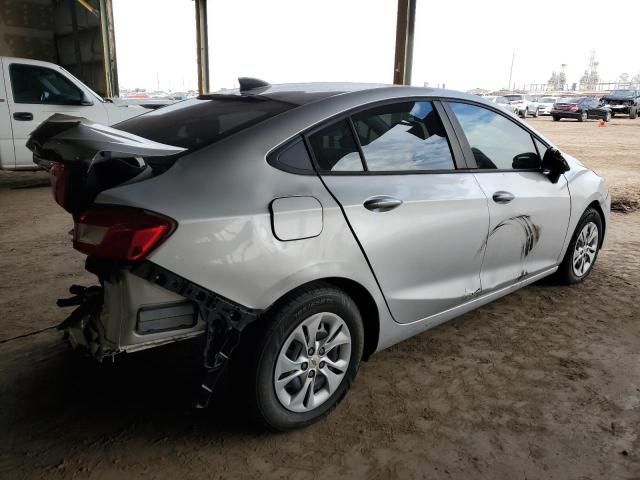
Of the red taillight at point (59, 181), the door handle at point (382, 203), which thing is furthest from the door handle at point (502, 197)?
the red taillight at point (59, 181)

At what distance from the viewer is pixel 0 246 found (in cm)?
476

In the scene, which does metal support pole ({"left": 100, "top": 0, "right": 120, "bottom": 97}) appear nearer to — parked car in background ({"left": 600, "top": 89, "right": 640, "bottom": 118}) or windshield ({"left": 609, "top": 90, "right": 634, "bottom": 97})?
parked car in background ({"left": 600, "top": 89, "right": 640, "bottom": 118})

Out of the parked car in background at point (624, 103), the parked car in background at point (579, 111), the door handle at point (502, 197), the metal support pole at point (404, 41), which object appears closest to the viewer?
the door handle at point (502, 197)

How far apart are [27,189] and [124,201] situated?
722 centimetres

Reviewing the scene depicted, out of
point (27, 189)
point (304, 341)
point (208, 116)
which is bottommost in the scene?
point (27, 189)

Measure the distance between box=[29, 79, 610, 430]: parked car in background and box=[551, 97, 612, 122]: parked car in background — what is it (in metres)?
28.0

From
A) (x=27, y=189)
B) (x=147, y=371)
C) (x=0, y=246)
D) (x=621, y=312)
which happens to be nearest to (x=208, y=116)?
(x=147, y=371)

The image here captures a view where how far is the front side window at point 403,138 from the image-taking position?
7.67 feet

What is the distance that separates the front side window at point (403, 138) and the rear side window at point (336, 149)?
59mm

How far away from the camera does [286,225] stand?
6.37ft

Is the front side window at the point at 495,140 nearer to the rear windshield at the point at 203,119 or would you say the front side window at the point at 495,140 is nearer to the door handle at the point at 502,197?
the door handle at the point at 502,197

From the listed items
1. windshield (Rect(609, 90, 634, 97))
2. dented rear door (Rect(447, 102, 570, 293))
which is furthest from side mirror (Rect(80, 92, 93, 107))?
windshield (Rect(609, 90, 634, 97))

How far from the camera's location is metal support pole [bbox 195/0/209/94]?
44.2 feet

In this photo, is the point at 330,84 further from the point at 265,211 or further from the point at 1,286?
the point at 1,286
